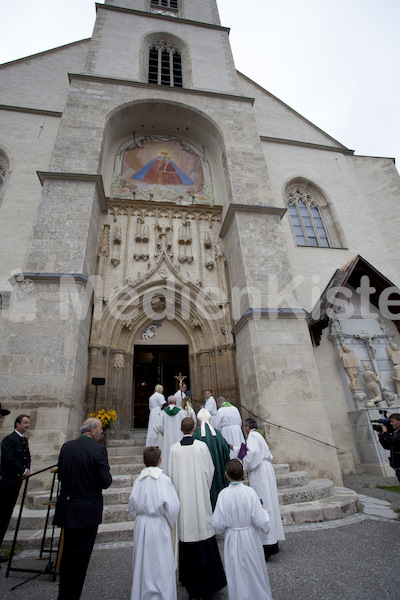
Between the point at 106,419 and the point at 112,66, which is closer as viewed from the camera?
the point at 106,419

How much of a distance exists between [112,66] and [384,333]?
14.5 meters

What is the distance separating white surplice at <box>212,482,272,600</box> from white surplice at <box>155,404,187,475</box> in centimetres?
310

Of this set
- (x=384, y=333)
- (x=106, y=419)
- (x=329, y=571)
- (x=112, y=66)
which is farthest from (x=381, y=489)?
(x=112, y=66)

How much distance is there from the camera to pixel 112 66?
490 inches

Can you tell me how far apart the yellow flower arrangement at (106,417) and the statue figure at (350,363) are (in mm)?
6492

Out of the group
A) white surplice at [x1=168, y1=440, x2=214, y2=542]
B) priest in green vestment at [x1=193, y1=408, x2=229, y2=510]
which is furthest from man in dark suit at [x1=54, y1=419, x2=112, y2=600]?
priest in green vestment at [x1=193, y1=408, x2=229, y2=510]

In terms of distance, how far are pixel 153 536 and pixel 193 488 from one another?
2.53 feet

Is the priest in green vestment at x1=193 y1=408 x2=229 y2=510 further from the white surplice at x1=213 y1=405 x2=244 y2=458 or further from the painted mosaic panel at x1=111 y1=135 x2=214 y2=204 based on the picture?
the painted mosaic panel at x1=111 y1=135 x2=214 y2=204

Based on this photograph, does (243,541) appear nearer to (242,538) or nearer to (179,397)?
(242,538)

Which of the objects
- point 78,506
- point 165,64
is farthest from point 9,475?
point 165,64

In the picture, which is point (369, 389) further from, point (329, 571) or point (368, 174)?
point (368, 174)

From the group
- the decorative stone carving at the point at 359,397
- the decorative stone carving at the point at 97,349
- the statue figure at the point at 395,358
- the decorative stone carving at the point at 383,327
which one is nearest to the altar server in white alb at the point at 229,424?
the decorative stone carving at the point at 97,349

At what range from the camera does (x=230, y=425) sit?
559 cm

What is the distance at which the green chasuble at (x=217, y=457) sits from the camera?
12.6 feet
